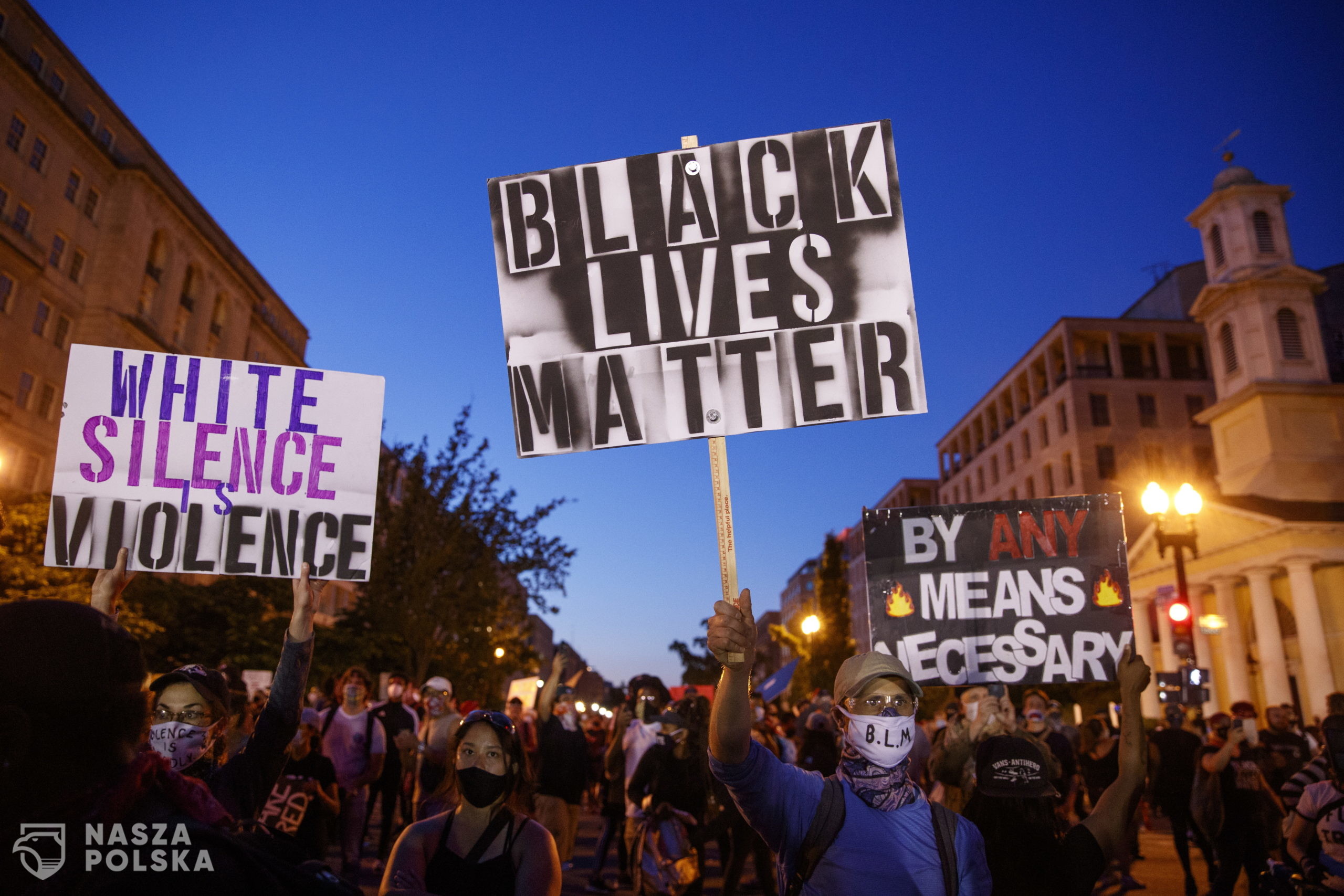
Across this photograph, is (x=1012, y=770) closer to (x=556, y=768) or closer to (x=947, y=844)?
(x=947, y=844)

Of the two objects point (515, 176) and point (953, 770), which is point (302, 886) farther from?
point (953, 770)

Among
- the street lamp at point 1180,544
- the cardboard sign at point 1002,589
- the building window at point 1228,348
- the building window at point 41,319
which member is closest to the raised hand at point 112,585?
the cardboard sign at point 1002,589

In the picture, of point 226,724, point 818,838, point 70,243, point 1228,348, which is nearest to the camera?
point 818,838

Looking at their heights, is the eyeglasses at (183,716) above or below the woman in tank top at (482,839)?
above

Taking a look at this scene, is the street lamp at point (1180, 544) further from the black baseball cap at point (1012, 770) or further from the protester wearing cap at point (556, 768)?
the black baseball cap at point (1012, 770)

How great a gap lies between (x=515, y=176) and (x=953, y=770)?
500 cm

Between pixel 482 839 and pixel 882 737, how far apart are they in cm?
158

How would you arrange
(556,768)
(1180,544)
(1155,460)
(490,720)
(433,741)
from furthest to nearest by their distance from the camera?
(1155,460) → (1180,544) → (433,741) → (556,768) → (490,720)

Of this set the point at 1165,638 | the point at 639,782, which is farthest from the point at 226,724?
the point at 1165,638

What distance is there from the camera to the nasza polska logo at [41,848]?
1329 millimetres

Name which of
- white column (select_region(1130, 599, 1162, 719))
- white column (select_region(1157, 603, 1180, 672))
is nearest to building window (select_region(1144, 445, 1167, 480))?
white column (select_region(1130, 599, 1162, 719))

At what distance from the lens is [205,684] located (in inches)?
147

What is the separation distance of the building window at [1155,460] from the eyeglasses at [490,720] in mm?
65891

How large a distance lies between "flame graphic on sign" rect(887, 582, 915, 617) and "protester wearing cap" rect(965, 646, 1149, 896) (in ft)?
6.95
